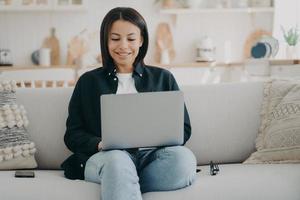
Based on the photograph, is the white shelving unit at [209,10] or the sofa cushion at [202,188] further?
the white shelving unit at [209,10]

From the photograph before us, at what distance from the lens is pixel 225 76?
187 inches

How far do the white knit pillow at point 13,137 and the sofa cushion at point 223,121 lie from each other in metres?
0.68

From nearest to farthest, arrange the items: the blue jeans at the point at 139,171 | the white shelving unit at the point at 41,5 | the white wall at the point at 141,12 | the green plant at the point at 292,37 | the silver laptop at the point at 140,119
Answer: the blue jeans at the point at 139,171, the silver laptop at the point at 140,119, the green plant at the point at 292,37, the white shelving unit at the point at 41,5, the white wall at the point at 141,12

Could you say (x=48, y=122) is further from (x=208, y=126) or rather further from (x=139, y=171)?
(x=208, y=126)

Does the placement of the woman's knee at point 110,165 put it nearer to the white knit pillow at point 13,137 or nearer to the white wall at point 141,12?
the white knit pillow at point 13,137

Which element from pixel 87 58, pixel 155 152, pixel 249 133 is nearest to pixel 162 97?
pixel 155 152

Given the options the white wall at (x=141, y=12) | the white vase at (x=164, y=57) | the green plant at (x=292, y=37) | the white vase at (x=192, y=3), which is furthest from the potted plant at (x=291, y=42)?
the white vase at (x=164, y=57)

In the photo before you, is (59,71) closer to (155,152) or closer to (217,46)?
(217,46)

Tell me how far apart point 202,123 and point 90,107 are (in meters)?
0.50

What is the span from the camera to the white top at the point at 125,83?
6.98 ft

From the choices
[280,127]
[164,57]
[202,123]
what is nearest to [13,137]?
[202,123]

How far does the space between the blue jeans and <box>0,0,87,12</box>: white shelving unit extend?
9.37 feet

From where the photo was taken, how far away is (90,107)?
2.04 metres

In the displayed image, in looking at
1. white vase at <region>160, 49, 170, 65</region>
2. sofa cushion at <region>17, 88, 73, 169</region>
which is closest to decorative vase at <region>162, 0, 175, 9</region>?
white vase at <region>160, 49, 170, 65</region>
